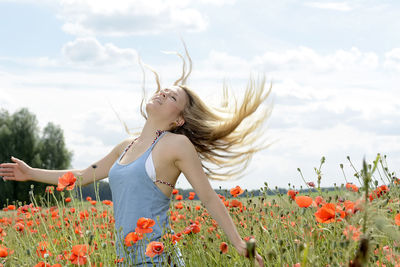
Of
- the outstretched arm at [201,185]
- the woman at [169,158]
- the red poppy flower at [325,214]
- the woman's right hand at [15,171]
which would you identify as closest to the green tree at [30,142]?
the woman's right hand at [15,171]

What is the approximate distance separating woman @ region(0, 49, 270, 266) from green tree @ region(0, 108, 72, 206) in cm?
2260

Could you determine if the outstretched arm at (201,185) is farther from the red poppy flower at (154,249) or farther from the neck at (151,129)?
the red poppy flower at (154,249)

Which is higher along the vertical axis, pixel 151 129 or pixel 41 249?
pixel 151 129

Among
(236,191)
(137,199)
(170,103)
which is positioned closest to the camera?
(137,199)

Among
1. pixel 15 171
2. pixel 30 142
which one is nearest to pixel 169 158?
pixel 15 171

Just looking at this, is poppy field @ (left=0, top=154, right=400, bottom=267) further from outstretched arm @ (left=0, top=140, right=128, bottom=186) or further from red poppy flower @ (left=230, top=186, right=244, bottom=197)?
outstretched arm @ (left=0, top=140, right=128, bottom=186)

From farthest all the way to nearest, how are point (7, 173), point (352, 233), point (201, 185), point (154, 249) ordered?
1. point (7, 173)
2. point (201, 185)
3. point (154, 249)
4. point (352, 233)

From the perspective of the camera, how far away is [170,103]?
132 inches

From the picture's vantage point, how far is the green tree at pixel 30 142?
84.2 feet

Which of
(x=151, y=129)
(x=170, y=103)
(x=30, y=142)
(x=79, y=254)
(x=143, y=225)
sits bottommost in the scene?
(x=79, y=254)

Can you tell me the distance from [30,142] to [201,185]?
2514cm

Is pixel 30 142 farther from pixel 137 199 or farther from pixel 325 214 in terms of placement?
pixel 325 214

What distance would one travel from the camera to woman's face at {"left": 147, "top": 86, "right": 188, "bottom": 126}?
3.31 m

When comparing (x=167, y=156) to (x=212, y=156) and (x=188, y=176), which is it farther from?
(x=212, y=156)
